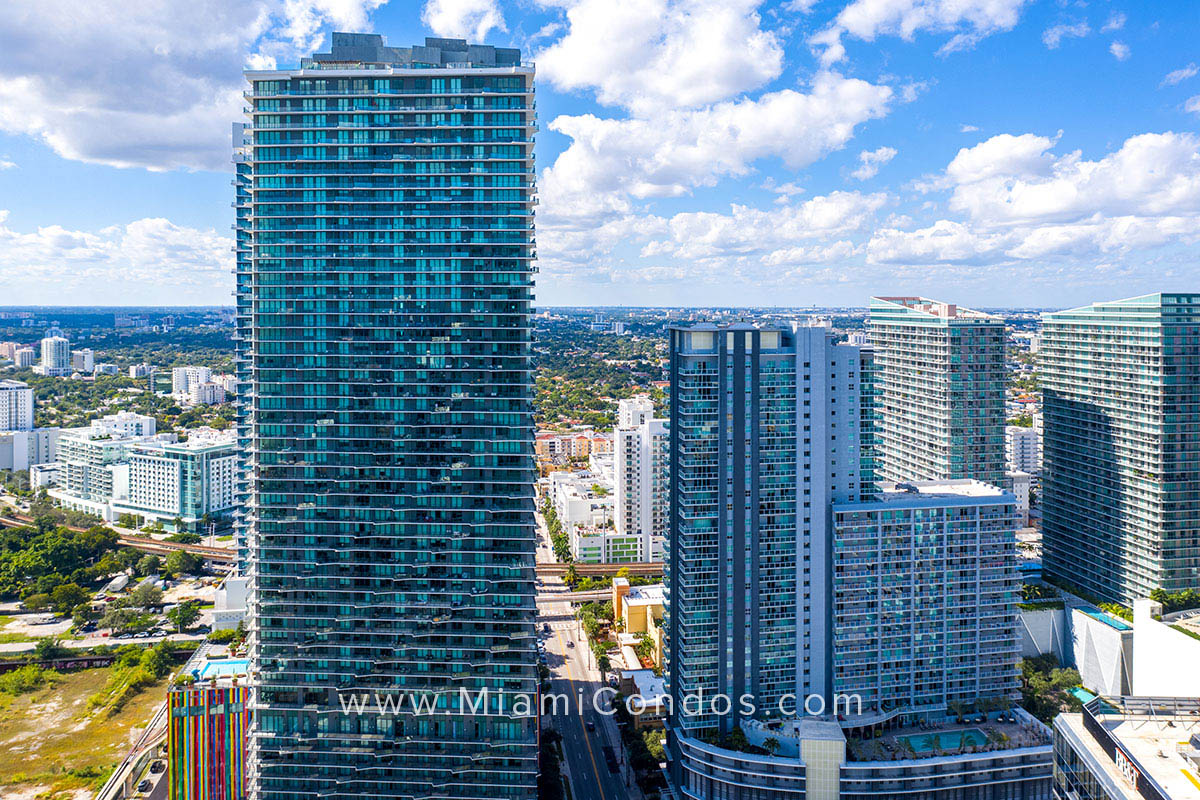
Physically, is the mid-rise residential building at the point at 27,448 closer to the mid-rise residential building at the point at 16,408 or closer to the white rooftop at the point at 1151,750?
the mid-rise residential building at the point at 16,408

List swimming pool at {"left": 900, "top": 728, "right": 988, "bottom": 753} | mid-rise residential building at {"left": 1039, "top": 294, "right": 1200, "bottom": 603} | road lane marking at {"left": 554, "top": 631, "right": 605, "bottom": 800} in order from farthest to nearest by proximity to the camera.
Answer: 1. mid-rise residential building at {"left": 1039, "top": 294, "right": 1200, "bottom": 603}
2. road lane marking at {"left": 554, "top": 631, "right": 605, "bottom": 800}
3. swimming pool at {"left": 900, "top": 728, "right": 988, "bottom": 753}

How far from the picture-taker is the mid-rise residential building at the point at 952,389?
86688 millimetres

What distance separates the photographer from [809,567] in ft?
188

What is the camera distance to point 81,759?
217 ft

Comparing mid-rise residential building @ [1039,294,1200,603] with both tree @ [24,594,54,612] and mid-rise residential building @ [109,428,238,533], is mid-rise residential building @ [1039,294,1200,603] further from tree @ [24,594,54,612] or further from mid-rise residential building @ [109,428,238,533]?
mid-rise residential building @ [109,428,238,533]

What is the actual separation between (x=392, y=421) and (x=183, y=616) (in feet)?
174

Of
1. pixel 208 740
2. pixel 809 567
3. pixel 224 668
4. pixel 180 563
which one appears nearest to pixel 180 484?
pixel 180 563

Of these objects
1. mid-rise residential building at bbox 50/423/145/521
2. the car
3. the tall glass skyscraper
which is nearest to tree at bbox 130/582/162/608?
mid-rise residential building at bbox 50/423/145/521

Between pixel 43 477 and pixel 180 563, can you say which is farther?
pixel 43 477

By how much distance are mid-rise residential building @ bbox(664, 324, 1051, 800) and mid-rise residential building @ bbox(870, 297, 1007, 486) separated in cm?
3024

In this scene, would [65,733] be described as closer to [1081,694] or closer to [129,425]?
[1081,694]

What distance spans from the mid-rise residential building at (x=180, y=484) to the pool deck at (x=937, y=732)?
341ft

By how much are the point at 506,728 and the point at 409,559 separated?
12068mm

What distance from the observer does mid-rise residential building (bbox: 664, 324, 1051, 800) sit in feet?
186
